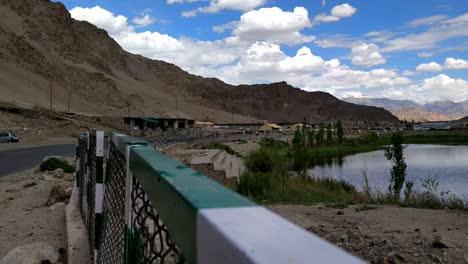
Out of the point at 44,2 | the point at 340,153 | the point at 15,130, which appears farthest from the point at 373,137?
the point at 44,2

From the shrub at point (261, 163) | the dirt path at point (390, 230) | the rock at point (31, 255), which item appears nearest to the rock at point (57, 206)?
the rock at point (31, 255)

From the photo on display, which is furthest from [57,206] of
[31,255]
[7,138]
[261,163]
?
[7,138]

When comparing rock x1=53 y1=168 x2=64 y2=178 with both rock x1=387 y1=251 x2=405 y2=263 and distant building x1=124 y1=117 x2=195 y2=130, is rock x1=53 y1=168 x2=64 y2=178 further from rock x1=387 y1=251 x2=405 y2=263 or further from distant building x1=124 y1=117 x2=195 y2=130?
distant building x1=124 y1=117 x2=195 y2=130

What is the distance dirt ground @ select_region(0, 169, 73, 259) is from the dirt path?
403cm

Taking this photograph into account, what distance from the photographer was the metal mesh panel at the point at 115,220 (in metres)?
3.34

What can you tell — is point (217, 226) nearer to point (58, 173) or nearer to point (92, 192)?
point (92, 192)

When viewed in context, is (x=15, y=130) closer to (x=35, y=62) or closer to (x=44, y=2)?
(x=35, y=62)

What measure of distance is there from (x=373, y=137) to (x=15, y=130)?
209 feet

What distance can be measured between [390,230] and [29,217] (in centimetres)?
618

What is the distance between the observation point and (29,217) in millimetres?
9008

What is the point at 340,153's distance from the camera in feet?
218

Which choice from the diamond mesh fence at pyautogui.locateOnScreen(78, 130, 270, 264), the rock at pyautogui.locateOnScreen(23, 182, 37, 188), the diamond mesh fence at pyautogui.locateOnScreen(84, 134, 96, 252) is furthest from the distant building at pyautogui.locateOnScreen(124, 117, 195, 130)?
the diamond mesh fence at pyautogui.locateOnScreen(78, 130, 270, 264)

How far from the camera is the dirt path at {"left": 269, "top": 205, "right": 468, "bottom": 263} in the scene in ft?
22.3

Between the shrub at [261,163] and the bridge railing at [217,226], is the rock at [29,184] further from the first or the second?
the shrub at [261,163]
